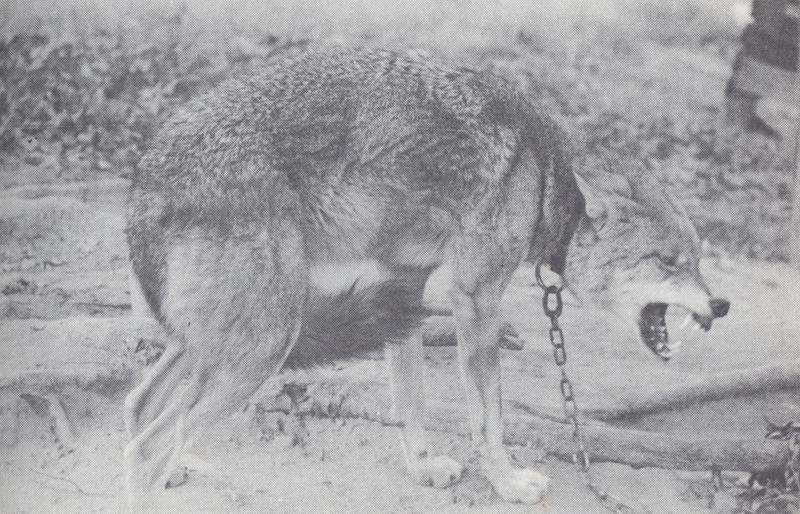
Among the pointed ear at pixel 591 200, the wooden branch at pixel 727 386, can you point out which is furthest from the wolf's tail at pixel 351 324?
the wooden branch at pixel 727 386

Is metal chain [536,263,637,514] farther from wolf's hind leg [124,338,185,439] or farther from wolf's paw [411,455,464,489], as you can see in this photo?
wolf's hind leg [124,338,185,439]

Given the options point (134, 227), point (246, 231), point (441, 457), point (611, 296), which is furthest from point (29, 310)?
point (611, 296)

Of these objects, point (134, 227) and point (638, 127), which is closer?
point (134, 227)

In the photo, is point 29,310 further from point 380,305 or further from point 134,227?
point 380,305

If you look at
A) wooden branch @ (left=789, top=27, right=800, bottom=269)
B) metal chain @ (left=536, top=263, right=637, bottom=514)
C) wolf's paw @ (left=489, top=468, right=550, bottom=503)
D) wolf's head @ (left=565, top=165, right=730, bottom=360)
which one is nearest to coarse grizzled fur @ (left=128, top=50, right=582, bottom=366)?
wolf's head @ (left=565, top=165, right=730, bottom=360)

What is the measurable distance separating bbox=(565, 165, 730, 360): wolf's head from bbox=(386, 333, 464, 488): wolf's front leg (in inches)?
35.2

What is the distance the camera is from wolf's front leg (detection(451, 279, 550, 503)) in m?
3.67

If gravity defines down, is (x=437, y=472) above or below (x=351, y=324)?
below

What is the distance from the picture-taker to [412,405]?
393 cm

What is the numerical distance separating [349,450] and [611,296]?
4.79ft

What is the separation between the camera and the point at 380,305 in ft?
11.5

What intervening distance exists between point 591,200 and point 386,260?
998 mm

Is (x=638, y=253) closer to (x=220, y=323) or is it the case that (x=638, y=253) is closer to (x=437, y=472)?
(x=437, y=472)

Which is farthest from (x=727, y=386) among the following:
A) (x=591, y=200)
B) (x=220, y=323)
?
(x=220, y=323)
